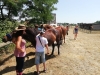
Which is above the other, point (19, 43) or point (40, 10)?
point (40, 10)

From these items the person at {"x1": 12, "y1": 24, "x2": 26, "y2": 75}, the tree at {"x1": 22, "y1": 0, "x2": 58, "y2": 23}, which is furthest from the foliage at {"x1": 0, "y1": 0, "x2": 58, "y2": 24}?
the person at {"x1": 12, "y1": 24, "x2": 26, "y2": 75}

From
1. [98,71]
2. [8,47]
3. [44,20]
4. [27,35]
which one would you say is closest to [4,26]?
[8,47]

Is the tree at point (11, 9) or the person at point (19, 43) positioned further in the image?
the tree at point (11, 9)

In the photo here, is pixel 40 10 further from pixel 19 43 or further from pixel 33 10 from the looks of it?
pixel 19 43

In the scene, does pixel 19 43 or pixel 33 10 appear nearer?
pixel 19 43

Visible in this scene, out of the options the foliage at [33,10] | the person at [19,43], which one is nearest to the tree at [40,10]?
the foliage at [33,10]

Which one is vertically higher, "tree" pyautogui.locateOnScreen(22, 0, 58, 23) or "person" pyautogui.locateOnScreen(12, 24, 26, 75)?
"tree" pyautogui.locateOnScreen(22, 0, 58, 23)

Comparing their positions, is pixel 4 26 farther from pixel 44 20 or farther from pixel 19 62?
pixel 44 20

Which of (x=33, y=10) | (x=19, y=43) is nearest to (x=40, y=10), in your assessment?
(x=33, y=10)

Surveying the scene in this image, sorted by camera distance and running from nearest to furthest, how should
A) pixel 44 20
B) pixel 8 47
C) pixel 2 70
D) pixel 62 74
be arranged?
pixel 62 74
pixel 2 70
pixel 8 47
pixel 44 20

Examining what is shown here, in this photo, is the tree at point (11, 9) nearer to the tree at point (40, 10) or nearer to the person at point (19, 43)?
the tree at point (40, 10)

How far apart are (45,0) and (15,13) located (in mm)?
5825

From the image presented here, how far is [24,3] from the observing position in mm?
34312

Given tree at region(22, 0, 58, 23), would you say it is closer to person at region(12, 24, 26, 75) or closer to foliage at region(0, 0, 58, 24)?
foliage at region(0, 0, 58, 24)
